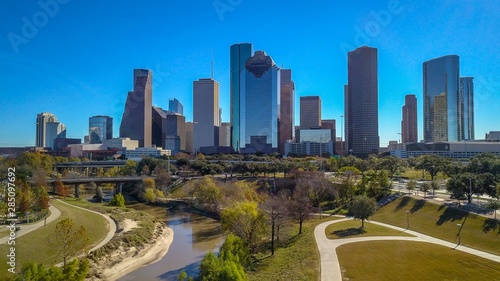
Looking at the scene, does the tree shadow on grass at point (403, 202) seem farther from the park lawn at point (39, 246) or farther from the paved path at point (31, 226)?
the paved path at point (31, 226)

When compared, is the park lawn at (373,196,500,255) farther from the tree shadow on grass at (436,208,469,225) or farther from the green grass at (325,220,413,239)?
the green grass at (325,220,413,239)

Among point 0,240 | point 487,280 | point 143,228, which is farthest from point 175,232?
point 487,280

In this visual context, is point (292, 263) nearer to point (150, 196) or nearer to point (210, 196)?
point (210, 196)

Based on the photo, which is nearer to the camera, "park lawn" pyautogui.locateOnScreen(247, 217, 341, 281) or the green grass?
"park lawn" pyautogui.locateOnScreen(247, 217, 341, 281)

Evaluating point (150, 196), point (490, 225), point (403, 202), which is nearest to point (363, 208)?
point (490, 225)

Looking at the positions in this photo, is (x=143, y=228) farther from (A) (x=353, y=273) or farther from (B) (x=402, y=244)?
(B) (x=402, y=244)

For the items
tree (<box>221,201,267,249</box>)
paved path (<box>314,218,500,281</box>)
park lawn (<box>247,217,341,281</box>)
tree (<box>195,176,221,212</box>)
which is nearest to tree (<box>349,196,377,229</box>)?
paved path (<box>314,218,500,281</box>)
